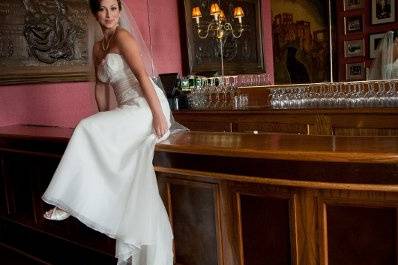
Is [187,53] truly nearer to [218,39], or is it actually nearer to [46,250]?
[218,39]

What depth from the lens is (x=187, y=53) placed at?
5.06 metres

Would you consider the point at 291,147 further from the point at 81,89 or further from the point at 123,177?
the point at 81,89

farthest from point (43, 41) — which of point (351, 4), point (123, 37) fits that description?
point (351, 4)

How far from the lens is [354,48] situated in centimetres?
307

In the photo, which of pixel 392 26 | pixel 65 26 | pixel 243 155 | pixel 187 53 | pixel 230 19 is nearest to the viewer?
pixel 243 155

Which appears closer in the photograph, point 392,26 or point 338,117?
point 392,26

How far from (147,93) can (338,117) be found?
173 centimetres

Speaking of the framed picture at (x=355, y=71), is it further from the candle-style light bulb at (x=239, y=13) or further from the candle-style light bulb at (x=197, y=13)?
the candle-style light bulb at (x=197, y=13)

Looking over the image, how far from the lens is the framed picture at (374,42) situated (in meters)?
2.95

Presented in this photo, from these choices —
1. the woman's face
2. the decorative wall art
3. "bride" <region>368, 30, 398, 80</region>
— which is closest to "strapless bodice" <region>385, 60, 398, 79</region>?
"bride" <region>368, 30, 398, 80</region>

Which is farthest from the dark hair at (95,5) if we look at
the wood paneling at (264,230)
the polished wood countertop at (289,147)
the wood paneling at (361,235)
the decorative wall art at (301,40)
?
the wood paneling at (361,235)

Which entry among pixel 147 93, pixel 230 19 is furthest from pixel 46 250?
pixel 230 19

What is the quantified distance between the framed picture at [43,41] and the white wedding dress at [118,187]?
2027mm

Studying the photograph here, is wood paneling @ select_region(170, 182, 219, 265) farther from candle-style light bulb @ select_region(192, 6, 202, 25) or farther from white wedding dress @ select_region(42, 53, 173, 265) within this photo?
candle-style light bulb @ select_region(192, 6, 202, 25)
